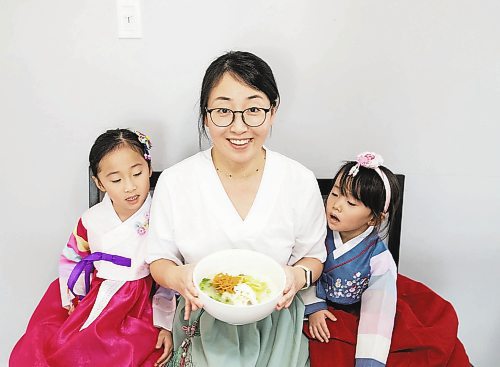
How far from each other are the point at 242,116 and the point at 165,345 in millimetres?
648

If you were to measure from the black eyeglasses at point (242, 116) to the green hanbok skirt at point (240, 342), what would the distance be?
0.51m

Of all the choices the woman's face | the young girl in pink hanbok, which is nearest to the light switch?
the young girl in pink hanbok

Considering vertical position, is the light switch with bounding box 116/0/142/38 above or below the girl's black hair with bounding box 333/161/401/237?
above

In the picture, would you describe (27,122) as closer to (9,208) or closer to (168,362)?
(9,208)

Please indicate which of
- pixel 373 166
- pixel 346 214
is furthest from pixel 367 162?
pixel 346 214

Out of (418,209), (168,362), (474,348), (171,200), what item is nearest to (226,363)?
(168,362)

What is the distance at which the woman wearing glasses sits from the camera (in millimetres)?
1236

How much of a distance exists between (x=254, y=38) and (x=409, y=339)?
38.9 inches

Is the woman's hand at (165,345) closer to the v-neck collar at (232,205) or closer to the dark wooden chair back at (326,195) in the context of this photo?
the v-neck collar at (232,205)

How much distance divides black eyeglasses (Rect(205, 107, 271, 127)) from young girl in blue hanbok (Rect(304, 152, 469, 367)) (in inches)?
12.1

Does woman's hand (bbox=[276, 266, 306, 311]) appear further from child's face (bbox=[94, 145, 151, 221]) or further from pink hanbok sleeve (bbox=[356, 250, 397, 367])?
child's face (bbox=[94, 145, 151, 221])

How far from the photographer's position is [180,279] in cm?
123

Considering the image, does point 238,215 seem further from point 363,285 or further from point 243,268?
Result: point 363,285

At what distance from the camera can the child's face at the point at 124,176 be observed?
1.36m
